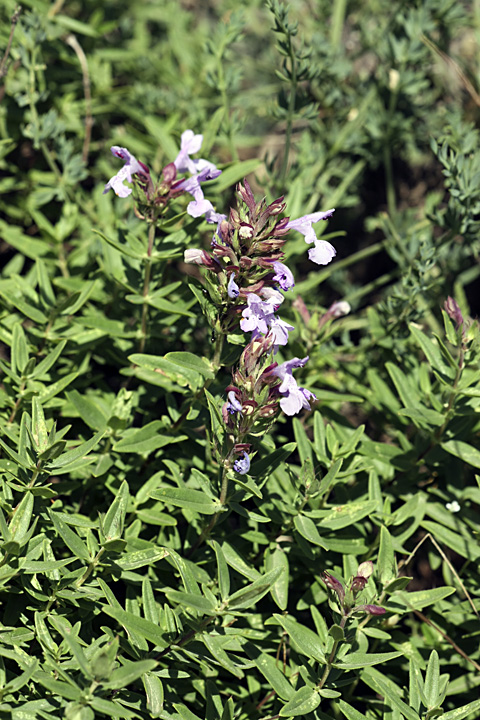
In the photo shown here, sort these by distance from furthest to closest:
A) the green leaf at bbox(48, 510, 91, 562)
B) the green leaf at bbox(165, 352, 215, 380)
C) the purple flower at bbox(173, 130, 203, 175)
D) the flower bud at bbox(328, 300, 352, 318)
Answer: the flower bud at bbox(328, 300, 352, 318) < the purple flower at bbox(173, 130, 203, 175) < the green leaf at bbox(165, 352, 215, 380) < the green leaf at bbox(48, 510, 91, 562)

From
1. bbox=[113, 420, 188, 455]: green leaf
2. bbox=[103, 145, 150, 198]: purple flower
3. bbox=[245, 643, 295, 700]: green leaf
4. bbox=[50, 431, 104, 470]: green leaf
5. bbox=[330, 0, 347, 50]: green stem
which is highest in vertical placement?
bbox=[330, 0, 347, 50]: green stem

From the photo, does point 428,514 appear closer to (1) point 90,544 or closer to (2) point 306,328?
(2) point 306,328

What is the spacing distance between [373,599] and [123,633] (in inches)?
40.5

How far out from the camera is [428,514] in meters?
3.01

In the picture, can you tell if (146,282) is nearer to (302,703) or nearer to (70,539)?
(70,539)

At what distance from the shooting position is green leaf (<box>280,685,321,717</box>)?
221 centimetres

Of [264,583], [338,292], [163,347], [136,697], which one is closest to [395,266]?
[338,292]

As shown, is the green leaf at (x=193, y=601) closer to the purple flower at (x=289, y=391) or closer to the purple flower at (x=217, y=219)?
the purple flower at (x=289, y=391)

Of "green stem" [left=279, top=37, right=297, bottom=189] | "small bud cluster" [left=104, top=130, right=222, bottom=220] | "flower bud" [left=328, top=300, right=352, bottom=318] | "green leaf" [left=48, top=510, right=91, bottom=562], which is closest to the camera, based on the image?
"green leaf" [left=48, top=510, right=91, bottom=562]

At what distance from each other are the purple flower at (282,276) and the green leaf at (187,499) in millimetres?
881

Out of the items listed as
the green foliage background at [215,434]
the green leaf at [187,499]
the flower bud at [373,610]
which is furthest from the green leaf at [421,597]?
the green leaf at [187,499]

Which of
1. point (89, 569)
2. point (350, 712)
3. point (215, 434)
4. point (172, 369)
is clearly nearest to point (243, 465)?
point (215, 434)

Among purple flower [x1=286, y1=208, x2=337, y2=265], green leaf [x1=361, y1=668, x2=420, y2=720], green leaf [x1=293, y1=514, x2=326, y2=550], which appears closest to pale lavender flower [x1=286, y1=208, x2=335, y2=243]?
purple flower [x1=286, y1=208, x2=337, y2=265]

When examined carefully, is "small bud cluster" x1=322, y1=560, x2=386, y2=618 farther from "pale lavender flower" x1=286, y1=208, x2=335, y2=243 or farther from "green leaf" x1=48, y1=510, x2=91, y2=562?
"pale lavender flower" x1=286, y1=208, x2=335, y2=243
